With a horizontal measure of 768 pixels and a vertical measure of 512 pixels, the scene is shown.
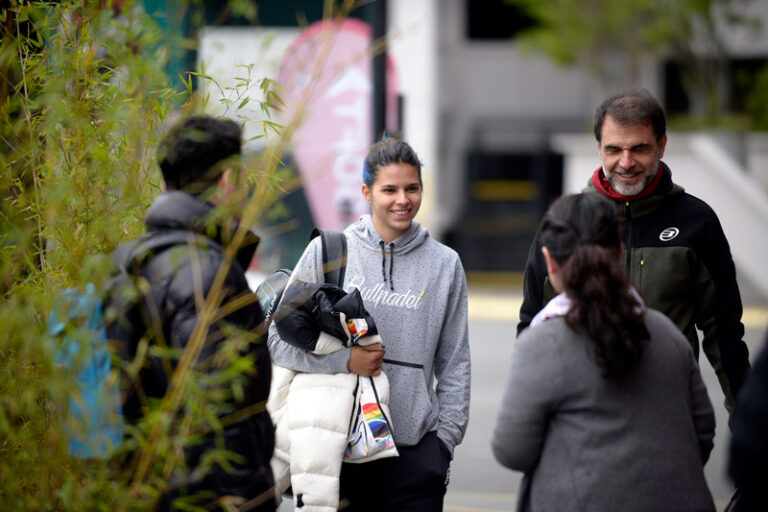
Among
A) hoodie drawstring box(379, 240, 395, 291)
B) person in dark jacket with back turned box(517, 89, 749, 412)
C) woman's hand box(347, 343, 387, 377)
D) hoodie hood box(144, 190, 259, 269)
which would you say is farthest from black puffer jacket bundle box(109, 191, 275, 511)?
person in dark jacket with back turned box(517, 89, 749, 412)

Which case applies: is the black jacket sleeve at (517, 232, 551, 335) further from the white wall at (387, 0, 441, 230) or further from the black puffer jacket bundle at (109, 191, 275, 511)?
the white wall at (387, 0, 441, 230)

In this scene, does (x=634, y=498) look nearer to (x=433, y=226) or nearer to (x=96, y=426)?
(x=96, y=426)

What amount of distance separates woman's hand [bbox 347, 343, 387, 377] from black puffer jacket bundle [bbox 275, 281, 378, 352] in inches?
1.5

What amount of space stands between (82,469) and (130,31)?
117 centimetres

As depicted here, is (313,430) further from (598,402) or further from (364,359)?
(598,402)

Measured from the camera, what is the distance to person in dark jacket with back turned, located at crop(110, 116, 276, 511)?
8.63 ft

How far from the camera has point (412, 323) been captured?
3.71m

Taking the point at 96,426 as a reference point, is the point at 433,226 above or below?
below

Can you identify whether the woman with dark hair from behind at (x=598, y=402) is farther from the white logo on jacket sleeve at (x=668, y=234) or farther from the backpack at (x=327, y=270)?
the backpack at (x=327, y=270)

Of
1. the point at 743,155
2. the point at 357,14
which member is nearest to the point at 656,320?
the point at 357,14

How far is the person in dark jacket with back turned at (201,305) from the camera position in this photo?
8.63 ft

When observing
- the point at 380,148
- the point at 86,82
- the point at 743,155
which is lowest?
the point at 743,155

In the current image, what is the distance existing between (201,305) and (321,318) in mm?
923

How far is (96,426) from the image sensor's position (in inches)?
101
